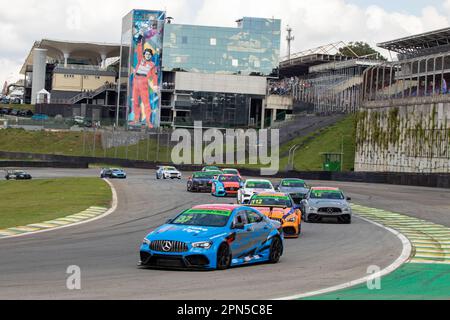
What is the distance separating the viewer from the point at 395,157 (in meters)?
67.4

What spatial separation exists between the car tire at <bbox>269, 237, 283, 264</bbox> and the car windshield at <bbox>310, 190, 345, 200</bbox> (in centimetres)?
1303

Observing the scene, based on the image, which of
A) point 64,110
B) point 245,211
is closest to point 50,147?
point 64,110

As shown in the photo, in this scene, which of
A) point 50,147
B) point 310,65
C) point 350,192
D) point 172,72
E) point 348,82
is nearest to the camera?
point 350,192

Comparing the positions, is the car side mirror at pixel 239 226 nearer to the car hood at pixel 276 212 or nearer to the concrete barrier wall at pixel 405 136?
the car hood at pixel 276 212

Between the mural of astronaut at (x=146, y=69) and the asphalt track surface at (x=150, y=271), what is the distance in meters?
85.2

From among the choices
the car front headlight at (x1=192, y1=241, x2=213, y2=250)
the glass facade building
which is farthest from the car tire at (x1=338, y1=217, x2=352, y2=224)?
the glass facade building

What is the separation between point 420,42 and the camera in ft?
266

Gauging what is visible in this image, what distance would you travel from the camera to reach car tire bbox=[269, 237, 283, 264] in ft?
57.1

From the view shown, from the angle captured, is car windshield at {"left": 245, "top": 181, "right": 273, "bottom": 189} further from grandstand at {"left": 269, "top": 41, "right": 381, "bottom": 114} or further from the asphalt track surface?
grandstand at {"left": 269, "top": 41, "right": 381, "bottom": 114}

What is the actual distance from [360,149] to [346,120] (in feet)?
59.7

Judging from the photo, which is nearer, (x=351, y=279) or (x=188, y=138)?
(x=351, y=279)

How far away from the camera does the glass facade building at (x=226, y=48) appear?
120000mm

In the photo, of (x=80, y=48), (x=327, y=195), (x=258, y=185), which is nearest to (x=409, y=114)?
(x=258, y=185)

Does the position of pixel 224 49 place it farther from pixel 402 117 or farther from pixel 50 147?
pixel 402 117
